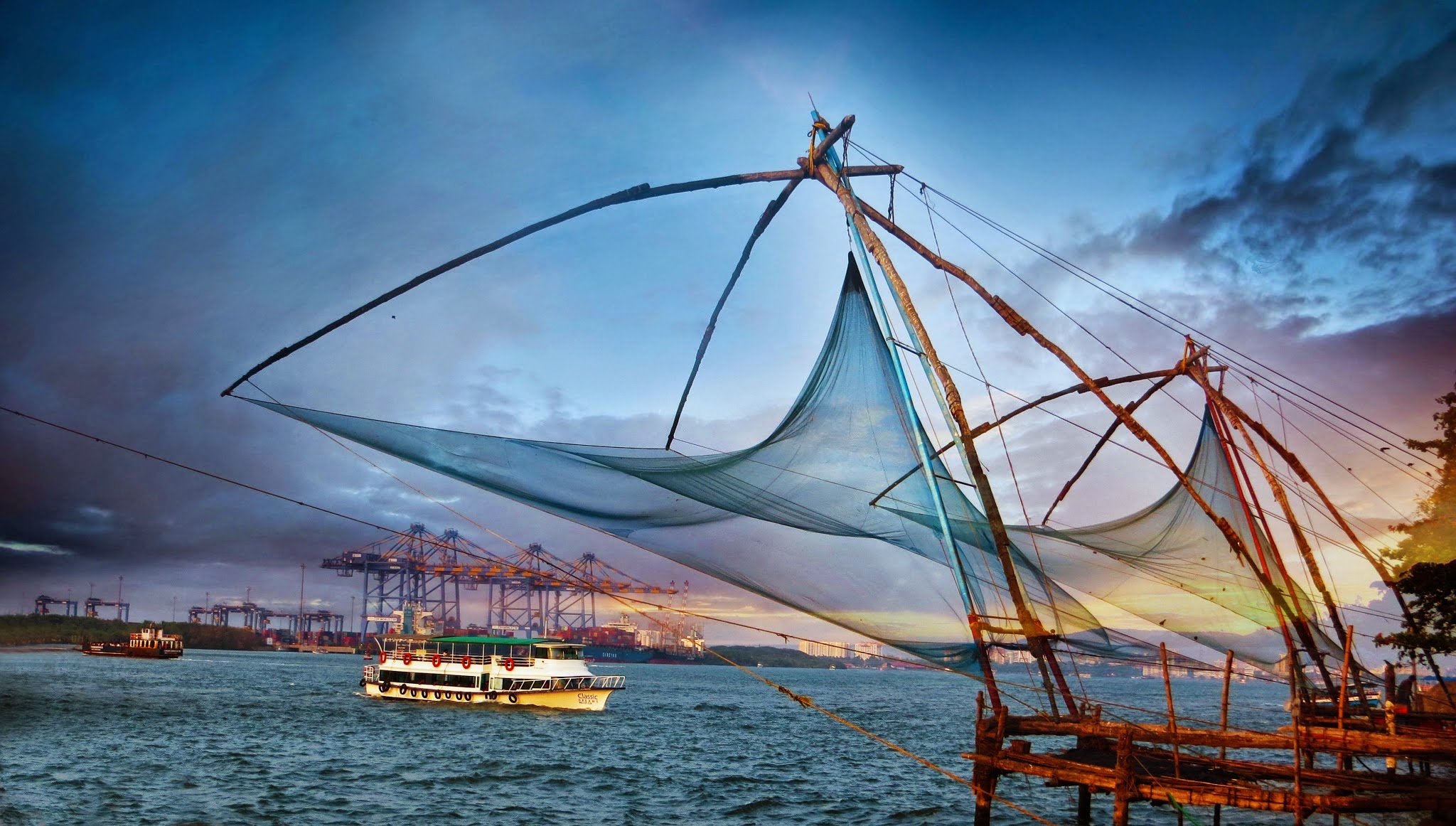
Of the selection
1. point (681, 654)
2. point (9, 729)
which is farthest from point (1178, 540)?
point (681, 654)

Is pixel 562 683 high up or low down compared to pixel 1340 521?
down

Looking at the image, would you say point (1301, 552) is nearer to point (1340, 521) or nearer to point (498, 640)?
point (1340, 521)

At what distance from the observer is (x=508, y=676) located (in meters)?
47.4

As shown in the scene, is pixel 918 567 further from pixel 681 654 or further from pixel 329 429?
pixel 681 654

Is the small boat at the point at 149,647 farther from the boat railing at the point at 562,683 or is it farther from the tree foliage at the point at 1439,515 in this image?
the tree foliage at the point at 1439,515

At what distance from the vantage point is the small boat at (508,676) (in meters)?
47.1

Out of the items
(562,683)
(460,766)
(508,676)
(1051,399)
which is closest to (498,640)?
(508,676)

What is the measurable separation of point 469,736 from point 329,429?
2888 cm

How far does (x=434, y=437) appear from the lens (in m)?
10.1

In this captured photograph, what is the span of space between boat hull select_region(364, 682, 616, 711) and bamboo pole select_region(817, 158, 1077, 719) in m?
38.6

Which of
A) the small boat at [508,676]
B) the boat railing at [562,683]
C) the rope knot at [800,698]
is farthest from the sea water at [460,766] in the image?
the rope knot at [800,698]

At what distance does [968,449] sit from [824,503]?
1892mm

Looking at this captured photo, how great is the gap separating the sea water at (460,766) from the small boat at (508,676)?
94 cm

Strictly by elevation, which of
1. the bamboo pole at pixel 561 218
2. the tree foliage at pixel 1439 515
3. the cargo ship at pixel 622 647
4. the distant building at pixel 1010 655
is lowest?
the cargo ship at pixel 622 647
